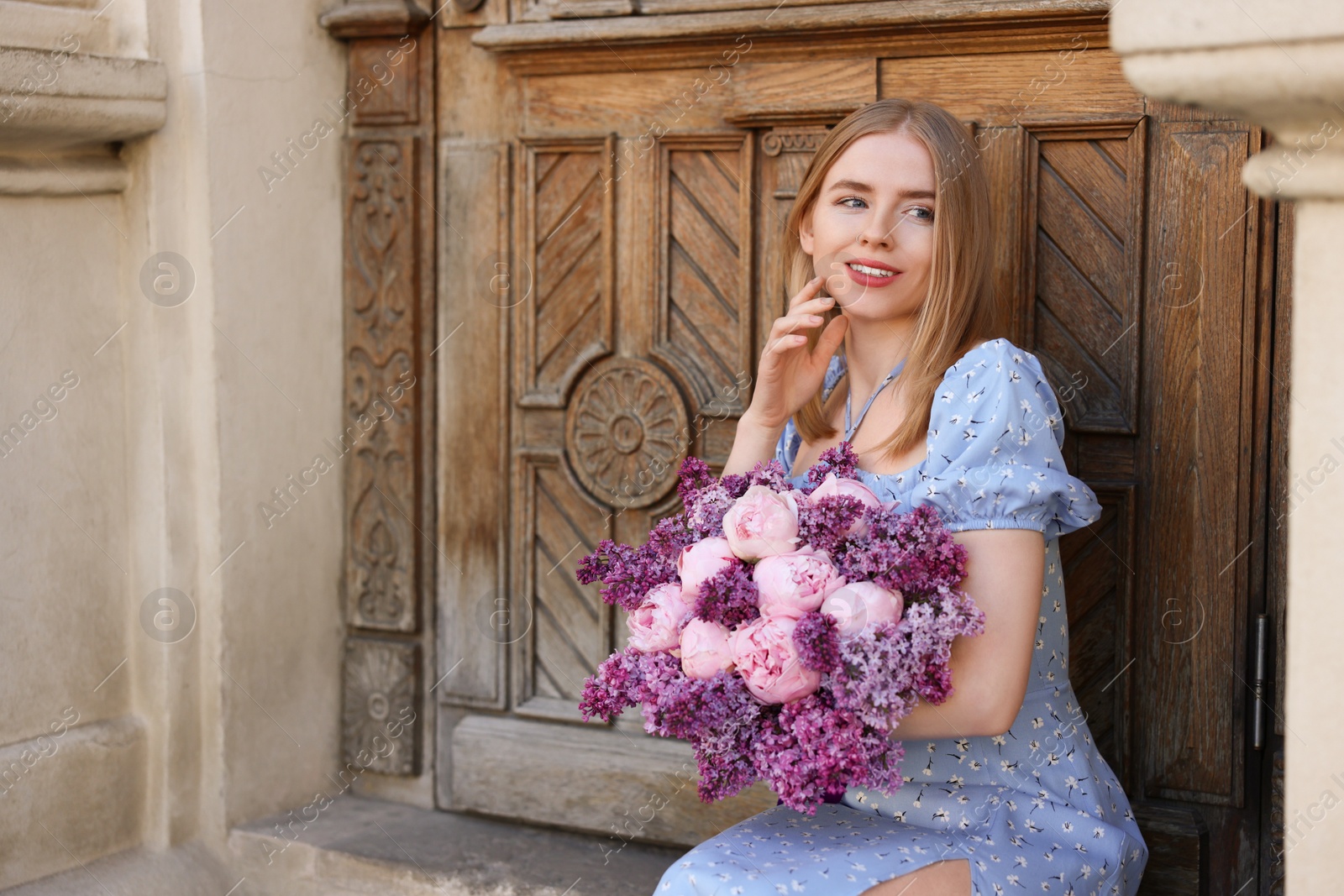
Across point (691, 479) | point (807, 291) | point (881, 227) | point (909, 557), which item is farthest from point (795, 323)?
point (909, 557)

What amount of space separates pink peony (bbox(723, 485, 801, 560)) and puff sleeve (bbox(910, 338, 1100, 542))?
0.26m

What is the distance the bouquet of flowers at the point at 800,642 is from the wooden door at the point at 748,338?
875mm

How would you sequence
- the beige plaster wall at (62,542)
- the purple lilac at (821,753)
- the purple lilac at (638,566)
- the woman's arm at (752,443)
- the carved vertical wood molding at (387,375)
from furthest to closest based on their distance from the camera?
the carved vertical wood molding at (387,375) → the beige plaster wall at (62,542) → the woman's arm at (752,443) → the purple lilac at (638,566) → the purple lilac at (821,753)

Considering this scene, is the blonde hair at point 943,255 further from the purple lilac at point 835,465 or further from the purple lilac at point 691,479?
the purple lilac at point 691,479

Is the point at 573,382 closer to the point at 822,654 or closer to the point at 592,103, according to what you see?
the point at 592,103

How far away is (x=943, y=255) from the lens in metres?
2.39

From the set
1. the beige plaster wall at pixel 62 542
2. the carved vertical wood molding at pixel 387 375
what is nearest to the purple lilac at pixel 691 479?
the carved vertical wood molding at pixel 387 375

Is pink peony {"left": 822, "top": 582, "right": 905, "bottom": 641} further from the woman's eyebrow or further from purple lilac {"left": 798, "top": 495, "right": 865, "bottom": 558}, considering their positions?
the woman's eyebrow

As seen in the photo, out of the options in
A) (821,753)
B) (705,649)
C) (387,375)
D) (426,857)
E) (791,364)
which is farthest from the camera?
(387,375)

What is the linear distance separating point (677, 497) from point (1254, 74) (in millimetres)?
2061

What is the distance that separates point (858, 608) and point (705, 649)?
0.83 feet

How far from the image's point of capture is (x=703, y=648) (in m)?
2.06

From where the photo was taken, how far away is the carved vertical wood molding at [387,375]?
361cm

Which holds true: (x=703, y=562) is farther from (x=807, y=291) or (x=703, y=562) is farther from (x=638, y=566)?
(x=807, y=291)
